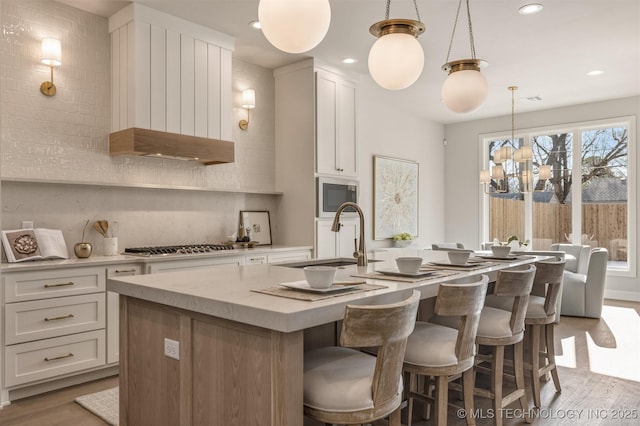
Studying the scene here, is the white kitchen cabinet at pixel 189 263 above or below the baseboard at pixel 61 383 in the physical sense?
above

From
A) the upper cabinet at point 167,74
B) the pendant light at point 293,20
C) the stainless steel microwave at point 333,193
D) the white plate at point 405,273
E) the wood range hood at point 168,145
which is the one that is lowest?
the white plate at point 405,273

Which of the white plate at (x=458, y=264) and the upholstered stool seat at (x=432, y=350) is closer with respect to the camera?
the upholstered stool seat at (x=432, y=350)

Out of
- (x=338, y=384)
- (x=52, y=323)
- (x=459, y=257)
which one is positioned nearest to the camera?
(x=338, y=384)

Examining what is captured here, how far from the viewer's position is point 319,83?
505 centimetres

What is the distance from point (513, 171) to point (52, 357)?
7.02m

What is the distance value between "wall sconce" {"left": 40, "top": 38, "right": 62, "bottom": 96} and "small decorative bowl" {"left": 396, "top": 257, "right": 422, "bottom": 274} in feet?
10.1

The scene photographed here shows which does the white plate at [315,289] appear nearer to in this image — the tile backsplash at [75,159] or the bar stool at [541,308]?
the bar stool at [541,308]

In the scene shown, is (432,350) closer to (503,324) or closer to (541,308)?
(503,324)

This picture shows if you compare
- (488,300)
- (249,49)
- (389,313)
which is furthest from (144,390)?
(249,49)

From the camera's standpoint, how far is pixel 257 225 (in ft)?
16.8

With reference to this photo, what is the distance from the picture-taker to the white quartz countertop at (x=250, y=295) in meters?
1.41

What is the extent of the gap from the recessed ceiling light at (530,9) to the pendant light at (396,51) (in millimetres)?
2072

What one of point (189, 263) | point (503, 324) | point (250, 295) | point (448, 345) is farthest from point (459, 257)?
point (189, 263)

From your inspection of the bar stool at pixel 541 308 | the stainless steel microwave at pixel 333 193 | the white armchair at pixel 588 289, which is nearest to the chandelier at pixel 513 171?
the white armchair at pixel 588 289
